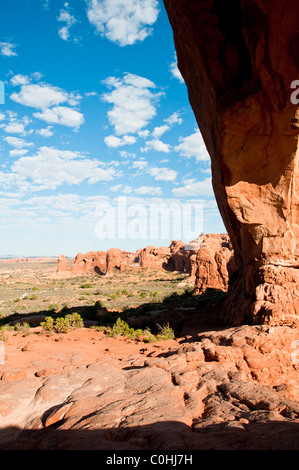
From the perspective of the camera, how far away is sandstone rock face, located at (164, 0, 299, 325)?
638cm

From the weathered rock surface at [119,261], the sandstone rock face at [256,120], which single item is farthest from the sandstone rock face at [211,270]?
the weathered rock surface at [119,261]

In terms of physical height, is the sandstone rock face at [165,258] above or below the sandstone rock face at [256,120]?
below

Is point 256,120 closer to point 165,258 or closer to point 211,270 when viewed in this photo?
point 211,270

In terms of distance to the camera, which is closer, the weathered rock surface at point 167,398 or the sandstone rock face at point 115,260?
the weathered rock surface at point 167,398

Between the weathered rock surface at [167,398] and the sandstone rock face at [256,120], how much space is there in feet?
5.35

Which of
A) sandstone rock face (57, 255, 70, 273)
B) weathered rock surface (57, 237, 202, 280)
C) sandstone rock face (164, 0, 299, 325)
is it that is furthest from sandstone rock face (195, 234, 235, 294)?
sandstone rock face (57, 255, 70, 273)

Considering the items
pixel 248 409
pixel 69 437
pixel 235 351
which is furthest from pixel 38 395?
pixel 235 351

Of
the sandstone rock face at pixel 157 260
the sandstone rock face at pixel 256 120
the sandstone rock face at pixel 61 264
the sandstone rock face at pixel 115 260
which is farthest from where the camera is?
the sandstone rock face at pixel 157 260

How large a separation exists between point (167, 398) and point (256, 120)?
7401 millimetres

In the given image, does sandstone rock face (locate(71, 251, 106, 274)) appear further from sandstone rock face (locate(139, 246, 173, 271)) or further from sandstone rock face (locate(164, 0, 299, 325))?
sandstone rock face (locate(164, 0, 299, 325))

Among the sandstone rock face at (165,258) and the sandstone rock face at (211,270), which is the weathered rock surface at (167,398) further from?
the sandstone rock face at (165,258)

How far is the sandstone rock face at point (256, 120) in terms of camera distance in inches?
251

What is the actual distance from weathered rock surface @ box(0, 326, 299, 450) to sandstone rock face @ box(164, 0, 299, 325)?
1.63 meters

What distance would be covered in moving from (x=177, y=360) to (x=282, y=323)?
3315 millimetres
